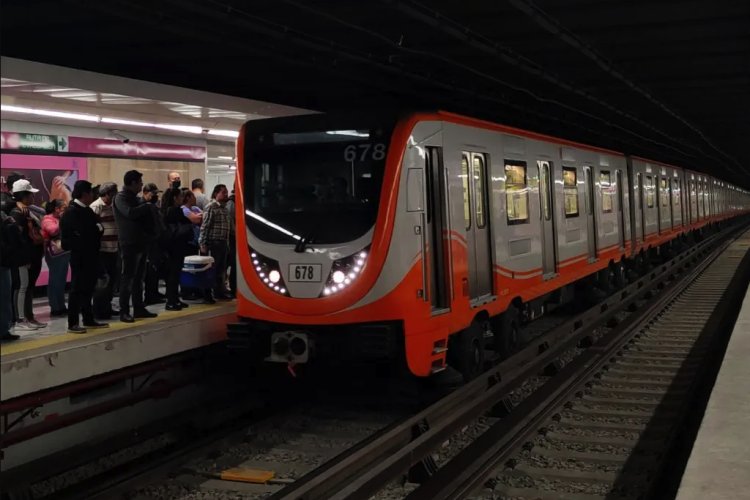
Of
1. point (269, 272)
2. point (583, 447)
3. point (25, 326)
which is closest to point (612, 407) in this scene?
point (583, 447)

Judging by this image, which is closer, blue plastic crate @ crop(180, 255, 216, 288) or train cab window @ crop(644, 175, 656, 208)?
blue plastic crate @ crop(180, 255, 216, 288)

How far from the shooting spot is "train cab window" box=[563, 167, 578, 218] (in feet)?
35.8

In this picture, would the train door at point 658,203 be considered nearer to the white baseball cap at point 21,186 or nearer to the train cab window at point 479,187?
the train cab window at point 479,187

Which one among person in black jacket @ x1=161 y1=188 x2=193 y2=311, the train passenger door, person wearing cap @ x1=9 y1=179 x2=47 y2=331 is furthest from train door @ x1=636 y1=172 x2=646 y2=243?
person wearing cap @ x1=9 y1=179 x2=47 y2=331

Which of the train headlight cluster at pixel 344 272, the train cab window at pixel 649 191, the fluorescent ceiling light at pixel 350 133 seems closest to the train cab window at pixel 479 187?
the fluorescent ceiling light at pixel 350 133

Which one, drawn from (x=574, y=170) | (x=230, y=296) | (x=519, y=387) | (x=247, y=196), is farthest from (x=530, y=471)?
(x=574, y=170)

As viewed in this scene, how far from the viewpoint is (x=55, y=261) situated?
832 centimetres

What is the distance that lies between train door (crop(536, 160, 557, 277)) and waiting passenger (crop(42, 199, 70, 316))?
585cm

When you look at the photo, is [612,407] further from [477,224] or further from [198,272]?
[198,272]

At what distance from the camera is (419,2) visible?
8742 mm

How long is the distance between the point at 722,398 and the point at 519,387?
2480 millimetres

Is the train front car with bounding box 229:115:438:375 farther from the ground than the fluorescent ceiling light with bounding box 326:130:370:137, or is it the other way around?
the fluorescent ceiling light with bounding box 326:130:370:137

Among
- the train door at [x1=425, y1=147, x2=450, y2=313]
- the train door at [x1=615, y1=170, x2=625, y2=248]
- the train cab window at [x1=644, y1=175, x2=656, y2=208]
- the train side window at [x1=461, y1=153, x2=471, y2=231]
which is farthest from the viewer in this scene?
the train cab window at [x1=644, y1=175, x2=656, y2=208]

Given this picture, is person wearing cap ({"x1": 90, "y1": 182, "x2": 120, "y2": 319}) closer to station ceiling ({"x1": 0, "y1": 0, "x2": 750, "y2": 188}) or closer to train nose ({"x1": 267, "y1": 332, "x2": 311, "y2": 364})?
station ceiling ({"x1": 0, "y1": 0, "x2": 750, "y2": 188})
